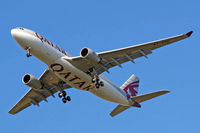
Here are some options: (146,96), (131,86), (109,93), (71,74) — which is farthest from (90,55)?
(131,86)

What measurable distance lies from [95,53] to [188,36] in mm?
8530

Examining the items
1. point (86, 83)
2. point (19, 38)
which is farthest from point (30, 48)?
point (86, 83)

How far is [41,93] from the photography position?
4441cm

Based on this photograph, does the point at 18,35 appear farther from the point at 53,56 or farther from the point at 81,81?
the point at 81,81

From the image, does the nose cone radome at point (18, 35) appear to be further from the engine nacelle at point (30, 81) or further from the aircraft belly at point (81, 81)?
the engine nacelle at point (30, 81)

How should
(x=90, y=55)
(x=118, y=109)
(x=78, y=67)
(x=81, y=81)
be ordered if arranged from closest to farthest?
(x=90, y=55)
(x=78, y=67)
(x=81, y=81)
(x=118, y=109)

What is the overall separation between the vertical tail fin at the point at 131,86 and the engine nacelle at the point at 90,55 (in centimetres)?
1056

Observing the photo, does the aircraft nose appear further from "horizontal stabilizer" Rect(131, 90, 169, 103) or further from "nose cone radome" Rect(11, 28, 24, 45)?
"horizontal stabilizer" Rect(131, 90, 169, 103)

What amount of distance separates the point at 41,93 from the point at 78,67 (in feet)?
29.2

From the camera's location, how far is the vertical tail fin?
46719 mm

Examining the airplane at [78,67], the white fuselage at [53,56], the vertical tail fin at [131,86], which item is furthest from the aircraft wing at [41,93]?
the vertical tail fin at [131,86]

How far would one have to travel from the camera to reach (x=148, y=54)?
3750 centimetres

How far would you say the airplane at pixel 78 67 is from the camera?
3575 cm

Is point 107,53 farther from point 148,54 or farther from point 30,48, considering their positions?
point 30,48
